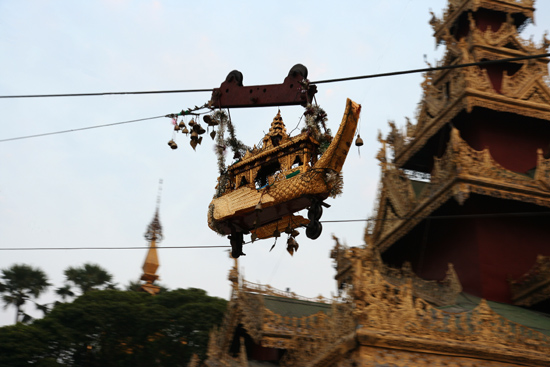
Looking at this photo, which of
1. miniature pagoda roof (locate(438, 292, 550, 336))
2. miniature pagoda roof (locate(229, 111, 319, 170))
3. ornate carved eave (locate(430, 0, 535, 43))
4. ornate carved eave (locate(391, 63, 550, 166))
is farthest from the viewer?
ornate carved eave (locate(430, 0, 535, 43))

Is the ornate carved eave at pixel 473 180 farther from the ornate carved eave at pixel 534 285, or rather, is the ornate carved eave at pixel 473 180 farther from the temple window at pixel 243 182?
the temple window at pixel 243 182

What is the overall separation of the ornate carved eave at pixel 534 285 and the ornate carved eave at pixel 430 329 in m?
2.40

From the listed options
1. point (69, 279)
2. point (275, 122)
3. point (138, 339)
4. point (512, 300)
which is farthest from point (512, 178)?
point (69, 279)

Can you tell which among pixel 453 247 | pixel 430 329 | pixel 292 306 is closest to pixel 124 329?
pixel 292 306

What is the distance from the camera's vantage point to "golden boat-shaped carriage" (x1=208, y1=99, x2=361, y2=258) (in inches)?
337

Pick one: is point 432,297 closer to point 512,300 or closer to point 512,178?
point 512,300

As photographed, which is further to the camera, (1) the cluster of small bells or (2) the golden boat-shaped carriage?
(1) the cluster of small bells

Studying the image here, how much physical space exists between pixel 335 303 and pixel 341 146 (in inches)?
164

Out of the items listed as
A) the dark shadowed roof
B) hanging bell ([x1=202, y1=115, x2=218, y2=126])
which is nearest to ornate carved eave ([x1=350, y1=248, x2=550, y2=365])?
hanging bell ([x1=202, y1=115, x2=218, y2=126])

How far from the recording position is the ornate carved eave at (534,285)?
14.1 meters

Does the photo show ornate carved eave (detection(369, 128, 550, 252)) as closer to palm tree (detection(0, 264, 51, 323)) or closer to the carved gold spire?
the carved gold spire

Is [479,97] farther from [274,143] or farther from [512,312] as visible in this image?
[274,143]

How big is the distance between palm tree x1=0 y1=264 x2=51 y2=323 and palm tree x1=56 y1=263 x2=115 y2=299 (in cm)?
98

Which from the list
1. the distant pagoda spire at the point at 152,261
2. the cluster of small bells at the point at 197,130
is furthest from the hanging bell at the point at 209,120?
the distant pagoda spire at the point at 152,261
